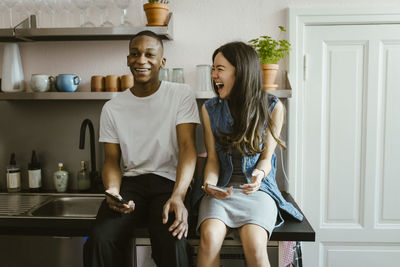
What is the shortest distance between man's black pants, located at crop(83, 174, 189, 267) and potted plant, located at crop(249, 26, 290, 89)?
31.5 inches

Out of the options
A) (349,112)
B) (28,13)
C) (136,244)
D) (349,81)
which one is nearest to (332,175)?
(349,112)

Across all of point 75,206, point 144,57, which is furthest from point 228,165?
point 75,206

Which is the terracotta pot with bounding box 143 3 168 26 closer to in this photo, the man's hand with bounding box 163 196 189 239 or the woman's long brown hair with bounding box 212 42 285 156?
the woman's long brown hair with bounding box 212 42 285 156

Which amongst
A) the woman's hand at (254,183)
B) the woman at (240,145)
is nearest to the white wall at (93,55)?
the woman at (240,145)

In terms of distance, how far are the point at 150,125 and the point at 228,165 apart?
41cm

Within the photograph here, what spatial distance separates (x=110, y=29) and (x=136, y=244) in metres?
1.06

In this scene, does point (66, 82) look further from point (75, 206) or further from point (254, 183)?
point (254, 183)

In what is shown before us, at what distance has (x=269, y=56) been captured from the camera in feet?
6.88

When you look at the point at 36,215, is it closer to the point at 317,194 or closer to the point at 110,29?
the point at 110,29

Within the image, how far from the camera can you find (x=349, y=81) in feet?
7.50

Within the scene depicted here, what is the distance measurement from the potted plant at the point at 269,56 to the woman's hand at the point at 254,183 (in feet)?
1.90

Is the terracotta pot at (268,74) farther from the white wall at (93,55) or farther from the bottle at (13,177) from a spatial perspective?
the bottle at (13,177)

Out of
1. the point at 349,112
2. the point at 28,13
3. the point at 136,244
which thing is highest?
the point at 28,13

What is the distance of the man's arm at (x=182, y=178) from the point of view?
1.57 metres
